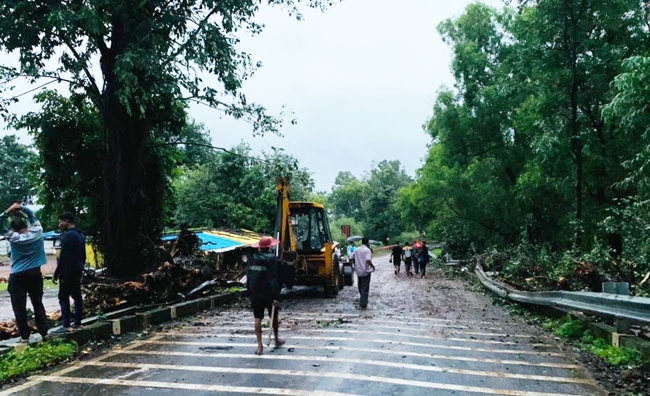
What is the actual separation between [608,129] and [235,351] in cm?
1657

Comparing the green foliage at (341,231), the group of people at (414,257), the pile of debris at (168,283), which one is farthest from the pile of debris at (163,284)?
the green foliage at (341,231)

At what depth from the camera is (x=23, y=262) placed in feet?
26.3

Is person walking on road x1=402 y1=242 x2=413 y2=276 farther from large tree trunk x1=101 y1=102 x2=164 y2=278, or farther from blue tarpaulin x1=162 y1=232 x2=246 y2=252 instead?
large tree trunk x1=101 y1=102 x2=164 y2=278

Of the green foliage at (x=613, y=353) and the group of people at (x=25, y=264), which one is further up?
the group of people at (x=25, y=264)

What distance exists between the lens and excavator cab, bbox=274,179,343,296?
1566cm

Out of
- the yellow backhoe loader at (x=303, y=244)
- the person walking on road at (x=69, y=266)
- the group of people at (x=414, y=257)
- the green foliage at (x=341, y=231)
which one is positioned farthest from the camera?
the green foliage at (x=341, y=231)

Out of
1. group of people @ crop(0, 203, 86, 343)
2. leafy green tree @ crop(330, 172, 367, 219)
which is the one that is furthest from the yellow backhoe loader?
leafy green tree @ crop(330, 172, 367, 219)

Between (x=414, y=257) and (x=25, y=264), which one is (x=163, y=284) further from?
(x=414, y=257)

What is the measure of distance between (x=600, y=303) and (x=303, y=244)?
393 inches

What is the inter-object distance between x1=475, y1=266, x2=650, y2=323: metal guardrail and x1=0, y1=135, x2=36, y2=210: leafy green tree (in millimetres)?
49670

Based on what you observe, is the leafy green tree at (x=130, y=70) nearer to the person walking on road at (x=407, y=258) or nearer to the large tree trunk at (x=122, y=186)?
the large tree trunk at (x=122, y=186)

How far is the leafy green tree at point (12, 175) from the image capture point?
50094 millimetres

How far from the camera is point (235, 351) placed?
810 cm

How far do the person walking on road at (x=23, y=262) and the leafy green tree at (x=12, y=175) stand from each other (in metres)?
47.2
